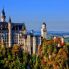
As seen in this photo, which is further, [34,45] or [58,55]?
[34,45]

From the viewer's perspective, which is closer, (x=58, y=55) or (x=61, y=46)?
(x=58, y=55)

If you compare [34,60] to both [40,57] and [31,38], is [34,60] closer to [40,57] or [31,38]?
[40,57]

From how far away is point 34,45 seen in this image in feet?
165

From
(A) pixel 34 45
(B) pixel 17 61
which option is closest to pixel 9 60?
(B) pixel 17 61

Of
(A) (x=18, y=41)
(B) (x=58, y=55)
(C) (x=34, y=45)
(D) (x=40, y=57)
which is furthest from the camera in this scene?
(A) (x=18, y=41)

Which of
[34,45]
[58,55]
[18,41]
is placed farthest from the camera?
[18,41]

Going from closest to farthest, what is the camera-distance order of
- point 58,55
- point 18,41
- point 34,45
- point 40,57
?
point 58,55, point 40,57, point 34,45, point 18,41

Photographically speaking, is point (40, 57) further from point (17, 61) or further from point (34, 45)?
point (34, 45)

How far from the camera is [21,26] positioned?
57.9 m

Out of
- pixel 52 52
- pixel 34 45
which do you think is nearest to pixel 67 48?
pixel 52 52

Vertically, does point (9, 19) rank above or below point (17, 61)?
above

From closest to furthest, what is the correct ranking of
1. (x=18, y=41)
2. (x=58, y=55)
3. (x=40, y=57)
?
(x=58, y=55) < (x=40, y=57) < (x=18, y=41)

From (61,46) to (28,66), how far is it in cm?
475

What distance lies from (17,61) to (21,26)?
17.3 m
